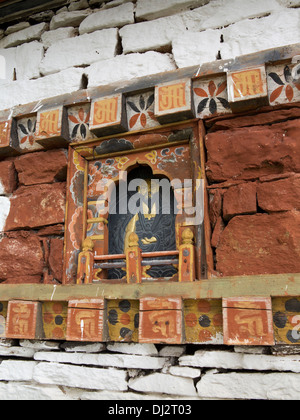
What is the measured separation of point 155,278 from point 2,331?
930 mm

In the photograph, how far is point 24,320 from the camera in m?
2.08

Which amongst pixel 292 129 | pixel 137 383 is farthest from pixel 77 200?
pixel 292 129

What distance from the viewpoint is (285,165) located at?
1.95 m

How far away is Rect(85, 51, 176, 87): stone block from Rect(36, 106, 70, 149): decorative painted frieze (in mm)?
328

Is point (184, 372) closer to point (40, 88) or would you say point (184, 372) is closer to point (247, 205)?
point (247, 205)

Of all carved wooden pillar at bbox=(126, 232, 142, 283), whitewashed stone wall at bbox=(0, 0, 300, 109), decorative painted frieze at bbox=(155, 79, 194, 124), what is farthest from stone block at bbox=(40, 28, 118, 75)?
carved wooden pillar at bbox=(126, 232, 142, 283)

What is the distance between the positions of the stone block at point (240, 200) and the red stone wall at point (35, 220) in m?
1.06

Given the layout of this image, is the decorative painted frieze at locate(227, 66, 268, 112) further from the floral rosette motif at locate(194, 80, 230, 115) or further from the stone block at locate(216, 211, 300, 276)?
the stone block at locate(216, 211, 300, 276)

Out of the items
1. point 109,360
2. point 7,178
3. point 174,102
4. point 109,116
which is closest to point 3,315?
point 109,360

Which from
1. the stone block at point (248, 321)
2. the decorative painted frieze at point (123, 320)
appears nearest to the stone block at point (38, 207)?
the decorative painted frieze at point (123, 320)

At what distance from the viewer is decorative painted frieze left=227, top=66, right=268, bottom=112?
6.53 ft

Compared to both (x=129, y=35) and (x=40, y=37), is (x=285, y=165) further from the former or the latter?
(x=40, y=37)

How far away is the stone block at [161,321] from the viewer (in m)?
1.77

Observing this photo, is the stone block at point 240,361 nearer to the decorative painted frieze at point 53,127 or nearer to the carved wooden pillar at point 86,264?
the carved wooden pillar at point 86,264
